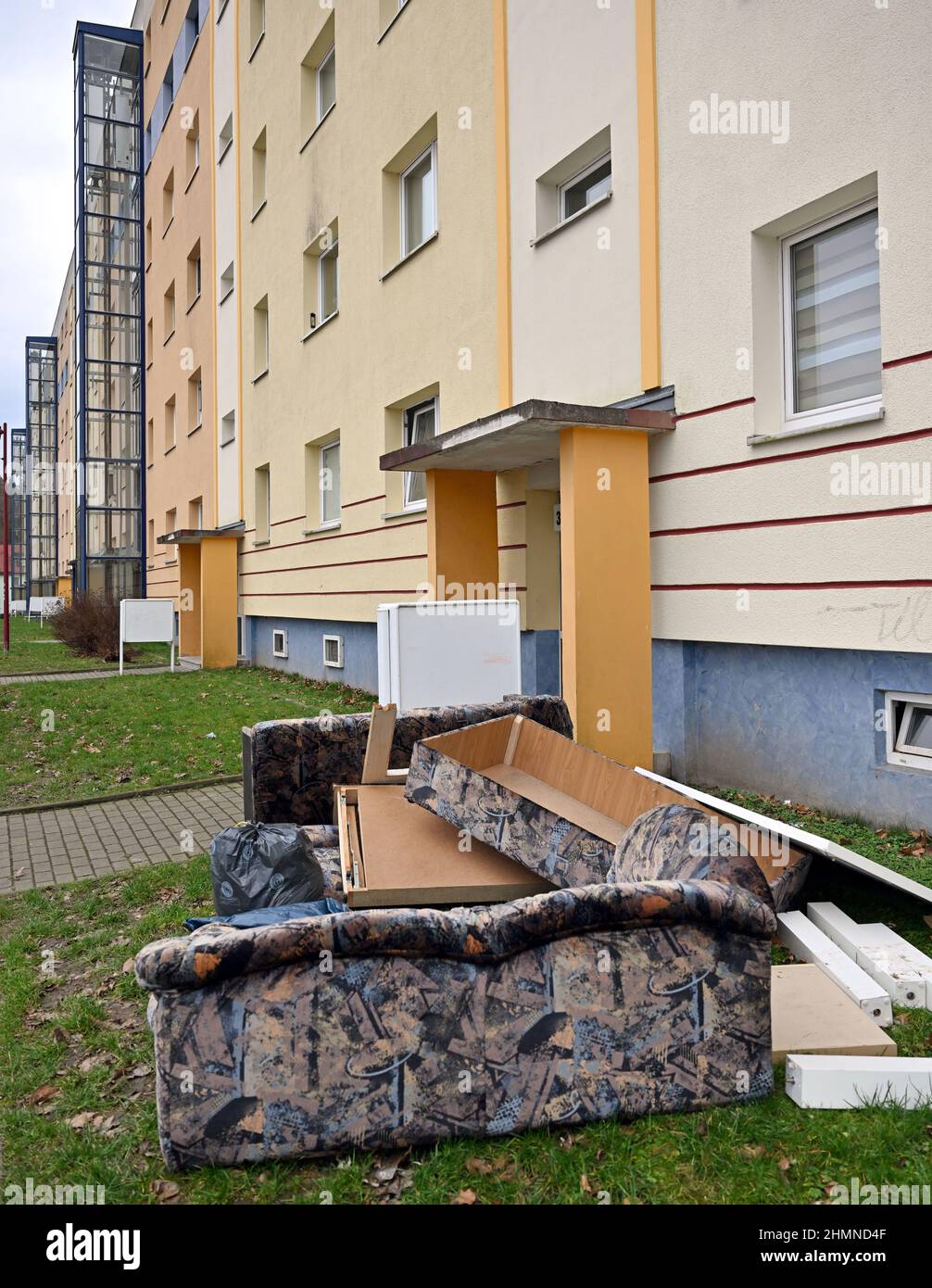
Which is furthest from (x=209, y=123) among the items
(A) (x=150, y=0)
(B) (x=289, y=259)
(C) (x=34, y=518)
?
(C) (x=34, y=518)

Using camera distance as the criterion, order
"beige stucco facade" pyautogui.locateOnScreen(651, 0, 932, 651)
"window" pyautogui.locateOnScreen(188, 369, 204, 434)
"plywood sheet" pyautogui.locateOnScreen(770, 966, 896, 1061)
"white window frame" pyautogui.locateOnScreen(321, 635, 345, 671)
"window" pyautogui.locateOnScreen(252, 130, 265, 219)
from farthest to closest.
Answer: "window" pyautogui.locateOnScreen(188, 369, 204, 434)
"window" pyautogui.locateOnScreen(252, 130, 265, 219)
"white window frame" pyautogui.locateOnScreen(321, 635, 345, 671)
"beige stucco facade" pyautogui.locateOnScreen(651, 0, 932, 651)
"plywood sheet" pyautogui.locateOnScreen(770, 966, 896, 1061)

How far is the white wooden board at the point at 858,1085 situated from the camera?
107 inches

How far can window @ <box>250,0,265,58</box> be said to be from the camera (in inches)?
704

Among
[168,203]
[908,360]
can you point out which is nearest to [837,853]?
[908,360]

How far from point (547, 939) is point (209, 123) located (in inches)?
913

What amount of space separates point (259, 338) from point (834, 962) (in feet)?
56.7

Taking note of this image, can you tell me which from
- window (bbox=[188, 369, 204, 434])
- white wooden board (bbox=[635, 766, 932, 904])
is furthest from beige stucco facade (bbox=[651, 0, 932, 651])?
window (bbox=[188, 369, 204, 434])

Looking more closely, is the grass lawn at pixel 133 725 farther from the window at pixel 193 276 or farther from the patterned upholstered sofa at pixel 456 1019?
the window at pixel 193 276

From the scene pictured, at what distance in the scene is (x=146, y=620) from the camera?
56.5ft

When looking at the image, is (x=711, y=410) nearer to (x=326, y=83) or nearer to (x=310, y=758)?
(x=310, y=758)

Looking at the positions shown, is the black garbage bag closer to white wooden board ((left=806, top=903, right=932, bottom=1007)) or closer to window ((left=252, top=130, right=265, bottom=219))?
white wooden board ((left=806, top=903, right=932, bottom=1007))

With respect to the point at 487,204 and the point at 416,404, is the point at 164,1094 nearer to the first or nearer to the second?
the point at 487,204

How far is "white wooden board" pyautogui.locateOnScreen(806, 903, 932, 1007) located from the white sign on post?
14790 millimetres

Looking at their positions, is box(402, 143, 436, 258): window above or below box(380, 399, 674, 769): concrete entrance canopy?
above
